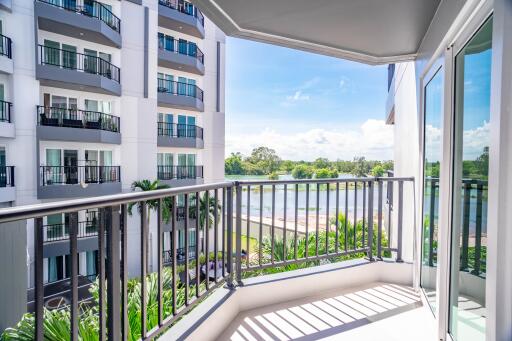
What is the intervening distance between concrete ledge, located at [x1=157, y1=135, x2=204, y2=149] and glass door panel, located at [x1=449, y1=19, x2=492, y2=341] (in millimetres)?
19362

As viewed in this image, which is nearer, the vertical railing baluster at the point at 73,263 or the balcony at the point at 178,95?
the vertical railing baluster at the point at 73,263

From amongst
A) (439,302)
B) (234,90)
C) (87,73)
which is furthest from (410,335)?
(234,90)

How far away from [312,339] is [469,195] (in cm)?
115

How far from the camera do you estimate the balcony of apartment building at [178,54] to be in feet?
60.2

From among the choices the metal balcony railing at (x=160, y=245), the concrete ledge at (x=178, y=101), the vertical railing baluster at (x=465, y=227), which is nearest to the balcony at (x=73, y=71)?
the concrete ledge at (x=178, y=101)

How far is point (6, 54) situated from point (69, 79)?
2562mm

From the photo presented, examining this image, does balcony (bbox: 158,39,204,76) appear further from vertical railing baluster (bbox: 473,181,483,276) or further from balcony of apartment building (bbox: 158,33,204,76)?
vertical railing baluster (bbox: 473,181,483,276)

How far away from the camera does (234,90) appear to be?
97.2 feet

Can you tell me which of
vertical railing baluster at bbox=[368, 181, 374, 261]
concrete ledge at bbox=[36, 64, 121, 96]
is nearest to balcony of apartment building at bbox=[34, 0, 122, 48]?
concrete ledge at bbox=[36, 64, 121, 96]

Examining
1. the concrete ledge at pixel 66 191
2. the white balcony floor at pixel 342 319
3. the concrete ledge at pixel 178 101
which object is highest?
the concrete ledge at pixel 178 101

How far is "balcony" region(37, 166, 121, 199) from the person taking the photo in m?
15.6

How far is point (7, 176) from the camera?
14.8 metres

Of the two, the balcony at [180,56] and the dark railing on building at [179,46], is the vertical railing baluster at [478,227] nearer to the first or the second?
the balcony at [180,56]

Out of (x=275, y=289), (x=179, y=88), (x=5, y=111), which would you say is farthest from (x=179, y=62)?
(x=275, y=289)
